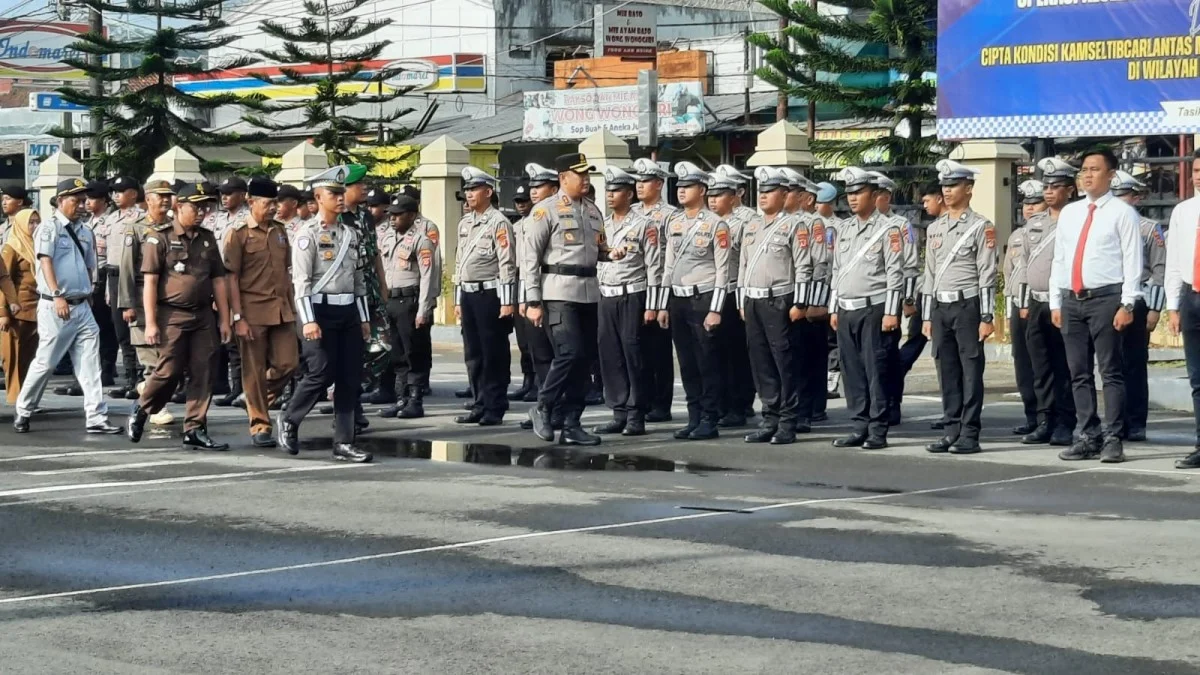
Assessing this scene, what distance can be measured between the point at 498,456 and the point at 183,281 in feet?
8.32

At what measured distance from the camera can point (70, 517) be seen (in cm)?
982

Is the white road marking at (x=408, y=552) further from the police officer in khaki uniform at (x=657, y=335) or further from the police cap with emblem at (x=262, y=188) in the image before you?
the police cap with emblem at (x=262, y=188)

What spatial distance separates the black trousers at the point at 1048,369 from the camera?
13.1 metres

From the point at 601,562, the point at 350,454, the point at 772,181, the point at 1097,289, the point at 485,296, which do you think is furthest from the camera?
the point at 485,296

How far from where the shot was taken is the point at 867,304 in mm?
12906

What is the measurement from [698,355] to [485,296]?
209cm

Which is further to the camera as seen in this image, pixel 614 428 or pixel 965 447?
pixel 614 428

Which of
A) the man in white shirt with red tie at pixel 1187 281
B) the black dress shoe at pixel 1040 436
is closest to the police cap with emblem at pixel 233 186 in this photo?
the black dress shoe at pixel 1040 436

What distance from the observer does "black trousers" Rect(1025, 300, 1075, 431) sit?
13070 millimetres

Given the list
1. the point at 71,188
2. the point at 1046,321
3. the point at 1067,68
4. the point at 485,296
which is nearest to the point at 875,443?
the point at 1046,321

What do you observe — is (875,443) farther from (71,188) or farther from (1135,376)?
(71,188)

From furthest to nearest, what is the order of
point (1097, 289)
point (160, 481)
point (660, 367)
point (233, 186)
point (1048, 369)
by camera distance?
1. point (233, 186)
2. point (660, 367)
3. point (1048, 369)
4. point (1097, 289)
5. point (160, 481)

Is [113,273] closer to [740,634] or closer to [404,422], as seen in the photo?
[404,422]

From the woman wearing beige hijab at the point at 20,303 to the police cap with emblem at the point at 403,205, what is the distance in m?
2.96
